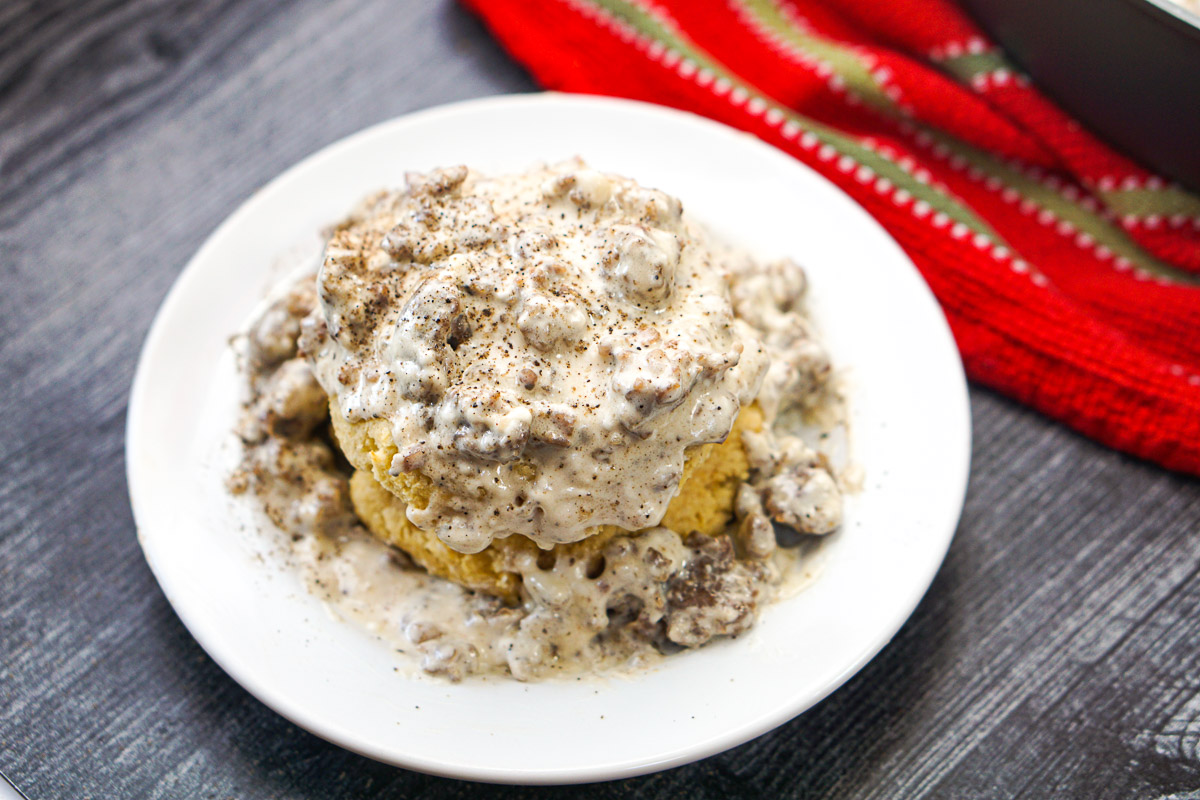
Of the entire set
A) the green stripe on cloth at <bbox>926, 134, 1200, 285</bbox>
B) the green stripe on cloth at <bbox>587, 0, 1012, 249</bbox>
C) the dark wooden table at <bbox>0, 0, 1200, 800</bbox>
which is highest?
the green stripe on cloth at <bbox>587, 0, 1012, 249</bbox>

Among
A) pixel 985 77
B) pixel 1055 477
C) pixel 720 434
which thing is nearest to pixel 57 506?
pixel 720 434

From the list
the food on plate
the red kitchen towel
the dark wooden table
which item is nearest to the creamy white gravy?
the food on plate

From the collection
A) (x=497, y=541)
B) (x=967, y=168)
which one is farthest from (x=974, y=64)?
(x=497, y=541)

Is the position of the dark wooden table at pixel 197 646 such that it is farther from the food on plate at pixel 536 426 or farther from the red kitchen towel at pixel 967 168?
the food on plate at pixel 536 426

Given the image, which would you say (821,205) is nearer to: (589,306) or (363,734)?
(589,306)

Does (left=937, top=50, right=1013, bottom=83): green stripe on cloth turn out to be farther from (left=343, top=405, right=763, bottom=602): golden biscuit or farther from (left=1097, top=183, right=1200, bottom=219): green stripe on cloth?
(left=343, top=405, right=763, bottom=602): golden biscuit
